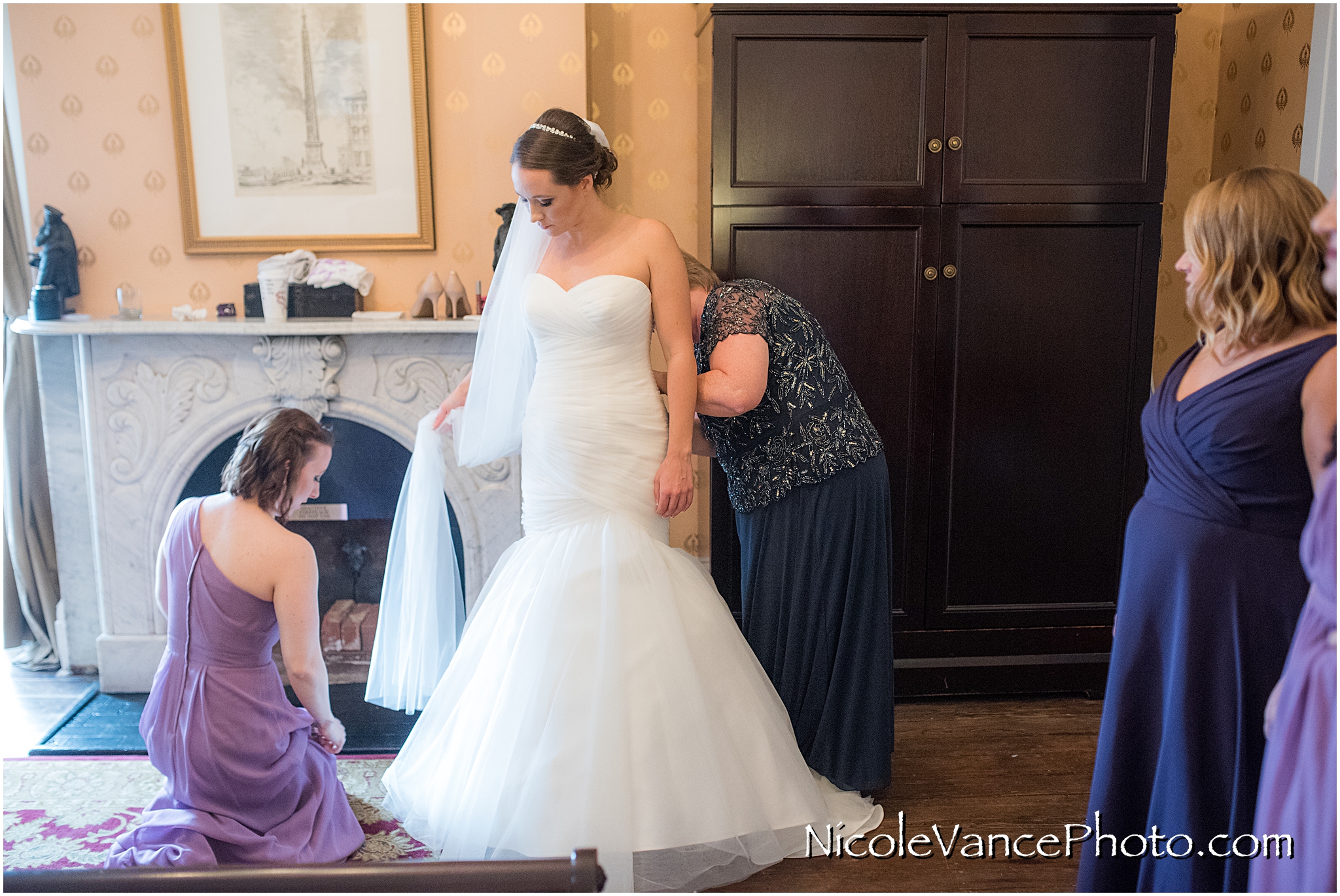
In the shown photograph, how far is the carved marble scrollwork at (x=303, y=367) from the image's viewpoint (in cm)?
309

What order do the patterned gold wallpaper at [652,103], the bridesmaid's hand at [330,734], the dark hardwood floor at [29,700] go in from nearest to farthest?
the bridesmaid's hand at [330,734], the dark hardwood floor at [29,700], the patterned gold wallpaper at [652,103]

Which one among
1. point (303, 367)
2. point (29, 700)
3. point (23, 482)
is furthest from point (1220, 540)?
point (23, 482)

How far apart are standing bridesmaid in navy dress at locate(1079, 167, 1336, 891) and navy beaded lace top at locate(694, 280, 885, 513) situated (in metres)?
0.74

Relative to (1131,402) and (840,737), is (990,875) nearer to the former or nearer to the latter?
(840,737)

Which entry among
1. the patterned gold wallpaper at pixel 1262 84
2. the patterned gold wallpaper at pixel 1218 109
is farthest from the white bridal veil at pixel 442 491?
the patterned gold wallpaper at pixel 1262 84

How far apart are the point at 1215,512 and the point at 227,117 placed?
3.04 metres

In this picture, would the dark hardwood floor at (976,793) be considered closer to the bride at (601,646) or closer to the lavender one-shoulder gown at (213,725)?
the bride at (601,646)

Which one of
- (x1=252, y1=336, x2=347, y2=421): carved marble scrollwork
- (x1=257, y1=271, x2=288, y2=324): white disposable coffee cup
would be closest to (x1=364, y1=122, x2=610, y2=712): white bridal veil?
(x1=252, y1=336, x2=347, y2=421): carved marble scrollwork

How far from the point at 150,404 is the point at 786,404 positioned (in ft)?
7.14

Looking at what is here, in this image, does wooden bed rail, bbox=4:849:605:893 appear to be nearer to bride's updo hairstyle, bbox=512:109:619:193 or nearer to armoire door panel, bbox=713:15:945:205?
bride's updo hairstyle, bbox=512:109:619:193

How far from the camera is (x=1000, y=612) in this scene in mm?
2998

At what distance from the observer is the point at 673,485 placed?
216 cm

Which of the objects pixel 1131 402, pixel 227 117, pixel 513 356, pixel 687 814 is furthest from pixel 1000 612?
pixel 227 117

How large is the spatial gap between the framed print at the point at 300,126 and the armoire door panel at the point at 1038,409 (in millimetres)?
1767
